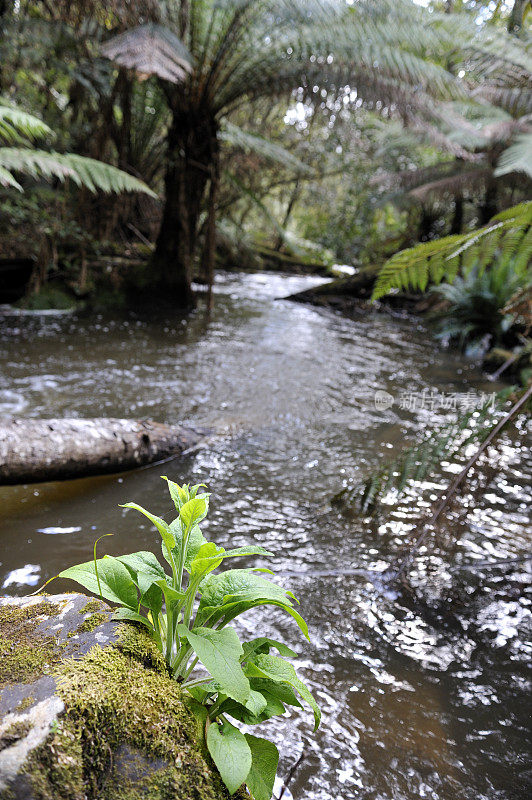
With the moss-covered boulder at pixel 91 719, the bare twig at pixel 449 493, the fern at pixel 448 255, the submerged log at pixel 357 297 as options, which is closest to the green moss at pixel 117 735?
the moss-covered boulder at pixel 91 719

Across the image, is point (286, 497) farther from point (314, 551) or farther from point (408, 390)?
point (408, 390)

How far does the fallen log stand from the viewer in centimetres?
199

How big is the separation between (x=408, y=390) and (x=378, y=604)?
8.85 ft

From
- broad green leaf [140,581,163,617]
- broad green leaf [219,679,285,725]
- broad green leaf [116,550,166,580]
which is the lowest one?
broad green leaf [219,679,285,725]

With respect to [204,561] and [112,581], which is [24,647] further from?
[204,561]

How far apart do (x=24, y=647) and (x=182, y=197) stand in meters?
5.72

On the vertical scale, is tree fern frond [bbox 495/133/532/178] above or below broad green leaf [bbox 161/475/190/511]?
above

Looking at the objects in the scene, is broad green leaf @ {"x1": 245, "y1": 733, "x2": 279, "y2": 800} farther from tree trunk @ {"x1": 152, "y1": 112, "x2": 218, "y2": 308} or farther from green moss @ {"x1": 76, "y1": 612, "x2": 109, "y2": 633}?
tree trunk @ {"x1": 152, "y1": 112, "x2": 218, "y2": 308}

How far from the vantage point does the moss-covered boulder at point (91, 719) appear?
624mm

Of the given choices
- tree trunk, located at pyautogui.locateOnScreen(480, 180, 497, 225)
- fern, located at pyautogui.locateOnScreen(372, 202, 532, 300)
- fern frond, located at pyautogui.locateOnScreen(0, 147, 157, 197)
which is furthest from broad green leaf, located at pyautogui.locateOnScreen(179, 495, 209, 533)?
tree trunk, located at pyautogui.locateOnScreen(480, 180, 497, 225)

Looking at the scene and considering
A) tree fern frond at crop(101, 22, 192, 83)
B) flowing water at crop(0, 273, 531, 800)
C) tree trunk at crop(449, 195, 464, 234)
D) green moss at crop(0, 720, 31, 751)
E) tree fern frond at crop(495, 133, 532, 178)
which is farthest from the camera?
tree trunk at crop(449, 195, 464, 234)

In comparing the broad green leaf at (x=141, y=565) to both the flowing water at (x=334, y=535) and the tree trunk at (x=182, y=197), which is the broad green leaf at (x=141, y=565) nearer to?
the flowing water at (x=334, y=535)

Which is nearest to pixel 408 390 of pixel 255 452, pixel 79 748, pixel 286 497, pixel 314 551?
pixel 255 452

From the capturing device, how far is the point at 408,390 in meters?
4.06
